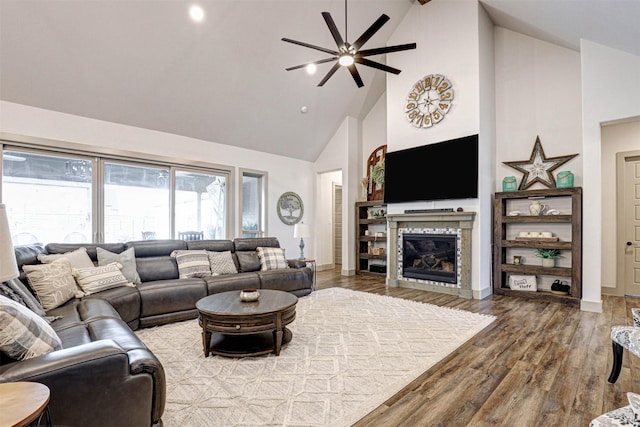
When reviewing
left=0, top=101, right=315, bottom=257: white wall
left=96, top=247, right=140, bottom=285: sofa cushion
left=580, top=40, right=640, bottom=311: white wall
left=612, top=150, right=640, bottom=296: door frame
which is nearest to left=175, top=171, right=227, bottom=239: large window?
left=0, top=101, right=315, bottom=257: white wall

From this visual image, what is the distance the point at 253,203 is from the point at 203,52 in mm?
3164

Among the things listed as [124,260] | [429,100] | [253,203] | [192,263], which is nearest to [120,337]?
[124,260]

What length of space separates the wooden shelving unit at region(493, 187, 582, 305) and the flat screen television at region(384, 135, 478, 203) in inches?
28.4

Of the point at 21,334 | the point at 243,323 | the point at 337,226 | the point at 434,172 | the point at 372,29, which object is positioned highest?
the point at 372,29

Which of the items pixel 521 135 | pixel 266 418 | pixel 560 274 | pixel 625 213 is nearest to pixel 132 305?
pixel 266 418

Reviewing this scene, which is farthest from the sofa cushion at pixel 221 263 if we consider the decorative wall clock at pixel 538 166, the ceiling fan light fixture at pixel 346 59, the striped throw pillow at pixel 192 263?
the decorative wall clock at pixel 538 166

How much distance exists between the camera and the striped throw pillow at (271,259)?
16.2 ft

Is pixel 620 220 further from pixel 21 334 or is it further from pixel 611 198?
pixel 21 334

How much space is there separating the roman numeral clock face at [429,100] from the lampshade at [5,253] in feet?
18.6

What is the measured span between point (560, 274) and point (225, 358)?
4922mm

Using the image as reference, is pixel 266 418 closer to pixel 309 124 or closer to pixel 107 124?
pixel 107 124

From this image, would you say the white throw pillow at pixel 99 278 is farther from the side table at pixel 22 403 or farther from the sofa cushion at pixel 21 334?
the side table at pixel 22 403

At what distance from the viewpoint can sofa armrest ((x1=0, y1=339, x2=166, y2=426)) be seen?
53.4 inches

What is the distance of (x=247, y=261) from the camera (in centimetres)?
490
